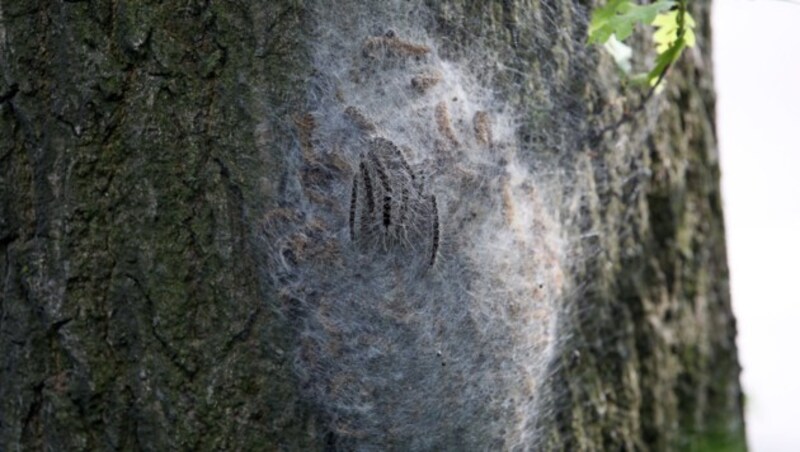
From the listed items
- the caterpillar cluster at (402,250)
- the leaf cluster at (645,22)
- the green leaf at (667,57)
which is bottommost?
the caterpillar cluster at (402,250)

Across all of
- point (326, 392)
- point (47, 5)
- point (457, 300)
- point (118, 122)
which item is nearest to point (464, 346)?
point (457, 300)

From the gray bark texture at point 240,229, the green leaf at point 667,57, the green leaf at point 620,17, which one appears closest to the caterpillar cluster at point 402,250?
the gray bark texture at point 240,229

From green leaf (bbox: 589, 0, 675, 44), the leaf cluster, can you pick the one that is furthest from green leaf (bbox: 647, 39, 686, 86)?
green leaf (bbox: 589, 0, 675, 44)

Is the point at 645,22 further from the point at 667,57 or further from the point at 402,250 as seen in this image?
the point at 402,250

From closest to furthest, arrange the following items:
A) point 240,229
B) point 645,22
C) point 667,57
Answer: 1. point 240,229
2. point 645,22
3. point 667,57

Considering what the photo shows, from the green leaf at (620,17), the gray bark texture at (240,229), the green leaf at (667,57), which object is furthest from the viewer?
the green leaf at (667,57)

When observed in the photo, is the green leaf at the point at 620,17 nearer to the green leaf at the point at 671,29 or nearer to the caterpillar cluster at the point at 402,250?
the green leaf at the point at 671,29

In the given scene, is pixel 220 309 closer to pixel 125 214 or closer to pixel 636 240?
pixel 125 214

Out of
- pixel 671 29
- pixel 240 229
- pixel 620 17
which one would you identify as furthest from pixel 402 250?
pixel 671 29
